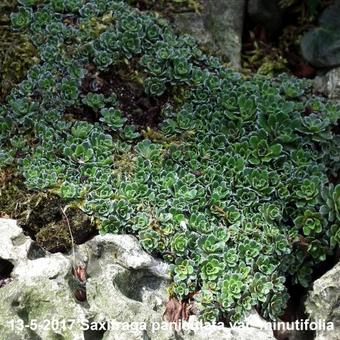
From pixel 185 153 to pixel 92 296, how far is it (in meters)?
0.92

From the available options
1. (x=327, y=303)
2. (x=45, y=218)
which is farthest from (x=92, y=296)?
(x=327, y=303)

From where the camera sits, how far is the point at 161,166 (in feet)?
10.1

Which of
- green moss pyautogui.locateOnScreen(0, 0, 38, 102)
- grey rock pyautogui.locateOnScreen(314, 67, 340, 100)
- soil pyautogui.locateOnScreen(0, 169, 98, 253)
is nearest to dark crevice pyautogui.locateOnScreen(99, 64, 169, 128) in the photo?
green moss pyautogui.locateOnScreen(0, 0, 38, 102)

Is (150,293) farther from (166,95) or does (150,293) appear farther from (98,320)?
(166,95)

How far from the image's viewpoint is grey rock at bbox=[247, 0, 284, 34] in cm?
411

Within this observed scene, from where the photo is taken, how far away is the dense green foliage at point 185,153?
2.85 metres

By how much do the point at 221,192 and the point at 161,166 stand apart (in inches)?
13.0

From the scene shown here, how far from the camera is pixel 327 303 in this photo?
2.84 m

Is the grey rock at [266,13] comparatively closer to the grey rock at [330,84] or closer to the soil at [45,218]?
the grey rock at [330,84]

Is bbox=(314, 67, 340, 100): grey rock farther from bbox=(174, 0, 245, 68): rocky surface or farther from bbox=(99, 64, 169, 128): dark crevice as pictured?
bbox=(99, 64, 169, 128): dark crevice

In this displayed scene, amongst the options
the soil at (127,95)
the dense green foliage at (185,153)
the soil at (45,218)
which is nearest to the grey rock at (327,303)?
the dense green foliage at (185,153)

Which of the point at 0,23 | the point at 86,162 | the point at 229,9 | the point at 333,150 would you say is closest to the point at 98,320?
the point at 86,162

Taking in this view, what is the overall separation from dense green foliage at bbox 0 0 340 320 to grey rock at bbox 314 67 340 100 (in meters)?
0.17

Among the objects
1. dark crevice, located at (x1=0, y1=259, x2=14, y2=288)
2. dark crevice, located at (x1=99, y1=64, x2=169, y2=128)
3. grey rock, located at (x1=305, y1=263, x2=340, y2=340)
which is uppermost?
dark crevice, located at (x1=99, y1=64, x2=169, y2=128)
